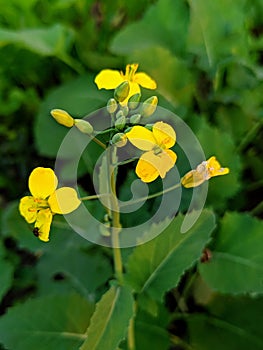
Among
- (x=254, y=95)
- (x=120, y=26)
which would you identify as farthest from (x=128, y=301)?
(x=120, y=26)

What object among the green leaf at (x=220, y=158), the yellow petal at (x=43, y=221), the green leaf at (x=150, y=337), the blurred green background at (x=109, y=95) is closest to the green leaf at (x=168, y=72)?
the blurred green background at (x=109, y=95)

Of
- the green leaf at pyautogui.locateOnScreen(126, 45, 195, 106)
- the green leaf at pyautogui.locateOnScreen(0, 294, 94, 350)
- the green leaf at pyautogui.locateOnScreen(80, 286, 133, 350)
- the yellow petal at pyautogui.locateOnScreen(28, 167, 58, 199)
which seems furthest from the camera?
the green leaf at pyautogui.locateOnScreen(126, 45, 195, 106)

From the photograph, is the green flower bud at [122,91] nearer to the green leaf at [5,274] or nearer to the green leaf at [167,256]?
the green leaf at [167,256]

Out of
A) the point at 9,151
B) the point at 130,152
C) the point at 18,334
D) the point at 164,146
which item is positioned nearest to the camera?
the point at 164,146

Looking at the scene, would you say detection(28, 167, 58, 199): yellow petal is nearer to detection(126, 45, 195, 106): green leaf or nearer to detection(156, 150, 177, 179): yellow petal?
detection(156, 150, 177, 179): yellow petal

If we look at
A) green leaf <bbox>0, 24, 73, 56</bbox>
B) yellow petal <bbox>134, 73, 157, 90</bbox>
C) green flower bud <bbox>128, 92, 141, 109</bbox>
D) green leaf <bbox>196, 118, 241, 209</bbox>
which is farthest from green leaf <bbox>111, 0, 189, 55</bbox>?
green flower bud <bbox>128, 92, 141, 109</bbox>

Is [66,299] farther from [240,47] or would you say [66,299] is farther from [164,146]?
[240,47]

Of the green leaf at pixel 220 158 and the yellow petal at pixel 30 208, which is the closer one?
the yellow petal at pixel 30 208
